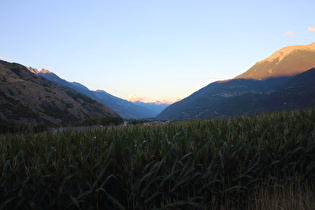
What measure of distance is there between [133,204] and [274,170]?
342 centimetres

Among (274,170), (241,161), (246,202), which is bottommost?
(246,202)

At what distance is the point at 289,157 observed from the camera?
5262mm

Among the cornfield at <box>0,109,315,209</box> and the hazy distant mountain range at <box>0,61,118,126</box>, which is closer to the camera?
the cornfield at <box>0,109,315,209</box>

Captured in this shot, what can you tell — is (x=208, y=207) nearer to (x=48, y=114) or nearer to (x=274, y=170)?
(x=274, y=170)

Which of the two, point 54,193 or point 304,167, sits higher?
point 54,193

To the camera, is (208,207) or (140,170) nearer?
(140,170)

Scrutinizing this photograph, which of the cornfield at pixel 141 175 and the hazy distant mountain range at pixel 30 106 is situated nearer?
the cornfield at pixel 141 175

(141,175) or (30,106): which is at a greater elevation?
(30,106)

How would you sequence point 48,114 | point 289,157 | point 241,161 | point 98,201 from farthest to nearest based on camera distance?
point 48,114, point 289,157, point 241,161, point 98,201

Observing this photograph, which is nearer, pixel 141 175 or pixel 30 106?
pixel 141 175

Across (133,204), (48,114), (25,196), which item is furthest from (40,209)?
(48,114)

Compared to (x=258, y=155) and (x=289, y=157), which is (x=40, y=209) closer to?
(x=258, y=155)

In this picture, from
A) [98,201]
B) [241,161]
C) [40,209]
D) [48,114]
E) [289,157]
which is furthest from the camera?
[48,114]

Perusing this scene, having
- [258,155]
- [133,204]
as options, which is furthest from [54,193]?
[258,155]
